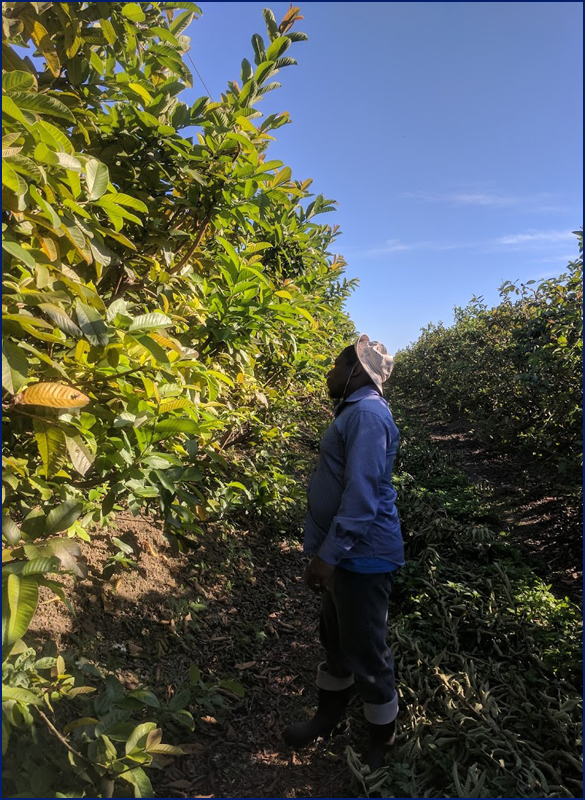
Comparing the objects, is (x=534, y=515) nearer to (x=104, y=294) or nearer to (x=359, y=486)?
(x=359, y=486)

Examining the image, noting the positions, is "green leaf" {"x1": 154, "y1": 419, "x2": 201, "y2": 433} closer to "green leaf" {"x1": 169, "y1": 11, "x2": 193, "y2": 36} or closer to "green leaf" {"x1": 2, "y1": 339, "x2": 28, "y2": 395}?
"green leaf" {"x1": 2, "y1": 339, "x2": 28, "y2": 395}

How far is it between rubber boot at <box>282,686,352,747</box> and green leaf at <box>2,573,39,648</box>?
5.48ft

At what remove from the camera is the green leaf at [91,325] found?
1.16 m

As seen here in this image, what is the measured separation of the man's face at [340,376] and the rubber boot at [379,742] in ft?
4.96

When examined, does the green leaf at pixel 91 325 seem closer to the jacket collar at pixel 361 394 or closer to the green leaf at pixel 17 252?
the green leaf at pixel 17 252

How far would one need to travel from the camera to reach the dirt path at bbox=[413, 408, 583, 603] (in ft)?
12.2

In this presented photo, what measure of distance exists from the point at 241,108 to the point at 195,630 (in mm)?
2818

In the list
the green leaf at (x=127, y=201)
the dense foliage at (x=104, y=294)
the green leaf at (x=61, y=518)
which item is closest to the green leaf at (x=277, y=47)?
the dense foliage at (x=104, y=294)

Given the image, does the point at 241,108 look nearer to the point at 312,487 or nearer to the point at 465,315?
the point at 312,487

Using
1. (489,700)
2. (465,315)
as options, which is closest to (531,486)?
(489,700)

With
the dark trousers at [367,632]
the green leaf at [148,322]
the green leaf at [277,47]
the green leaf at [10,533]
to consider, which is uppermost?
the green leaf at [277,47]

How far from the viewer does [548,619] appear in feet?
9.12

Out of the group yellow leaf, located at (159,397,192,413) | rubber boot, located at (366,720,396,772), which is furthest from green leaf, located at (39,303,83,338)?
rubber boot, located at (366,720,396,772)

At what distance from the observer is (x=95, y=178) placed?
1.29 meters
